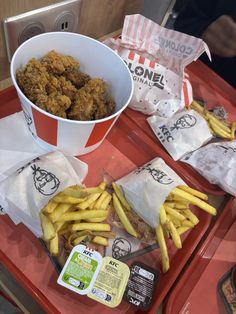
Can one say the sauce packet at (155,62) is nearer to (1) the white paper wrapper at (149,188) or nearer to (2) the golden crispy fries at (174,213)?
(1) the white paper wrapper at (149,188)

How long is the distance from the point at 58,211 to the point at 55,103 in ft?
0.82

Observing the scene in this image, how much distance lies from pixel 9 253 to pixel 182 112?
0.65m

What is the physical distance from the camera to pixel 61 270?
760 mm

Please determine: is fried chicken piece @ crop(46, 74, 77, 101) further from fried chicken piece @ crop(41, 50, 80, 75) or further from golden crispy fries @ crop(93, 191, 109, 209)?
golden crispy fries @ crop(93, 191, 109, 209)

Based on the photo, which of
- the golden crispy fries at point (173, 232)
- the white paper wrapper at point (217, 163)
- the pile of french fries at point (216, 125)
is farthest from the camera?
the pile of french fries at point (216, 125)

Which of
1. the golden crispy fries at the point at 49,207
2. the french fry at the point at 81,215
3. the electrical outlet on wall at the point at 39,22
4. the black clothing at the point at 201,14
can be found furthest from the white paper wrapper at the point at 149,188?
the black clothing at the point at 201,14

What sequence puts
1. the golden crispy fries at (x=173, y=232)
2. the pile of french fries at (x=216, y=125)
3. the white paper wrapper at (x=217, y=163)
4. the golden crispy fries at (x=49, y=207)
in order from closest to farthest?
the golden crispy fries at (x=49, y=207) < the golden crispy fries at (x=173, y=232) < the white paper wrapper at (x=217, y=163) < the pile of french fries at (x=216, y=125)

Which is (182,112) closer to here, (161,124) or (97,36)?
(161,124)

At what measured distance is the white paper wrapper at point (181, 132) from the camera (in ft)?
3.19

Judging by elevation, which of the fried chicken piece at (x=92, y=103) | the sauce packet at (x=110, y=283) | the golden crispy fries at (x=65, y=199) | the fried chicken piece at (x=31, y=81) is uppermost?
the fried chicken piece at (x=31, y=81)

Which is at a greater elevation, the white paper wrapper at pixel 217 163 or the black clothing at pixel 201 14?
the black clothing at pixel 201 14

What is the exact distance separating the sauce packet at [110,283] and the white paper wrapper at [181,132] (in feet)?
1.20

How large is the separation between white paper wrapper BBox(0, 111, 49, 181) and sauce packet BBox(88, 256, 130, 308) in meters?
0.32

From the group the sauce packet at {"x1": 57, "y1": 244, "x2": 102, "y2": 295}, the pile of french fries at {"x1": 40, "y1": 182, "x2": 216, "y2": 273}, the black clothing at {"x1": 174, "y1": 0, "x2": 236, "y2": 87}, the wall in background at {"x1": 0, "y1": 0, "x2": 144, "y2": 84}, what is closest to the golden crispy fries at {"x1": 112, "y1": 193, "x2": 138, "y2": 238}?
the pile of french fries at {"x1": 40, "y1": 182, "x2": 216, "y2": 273}
